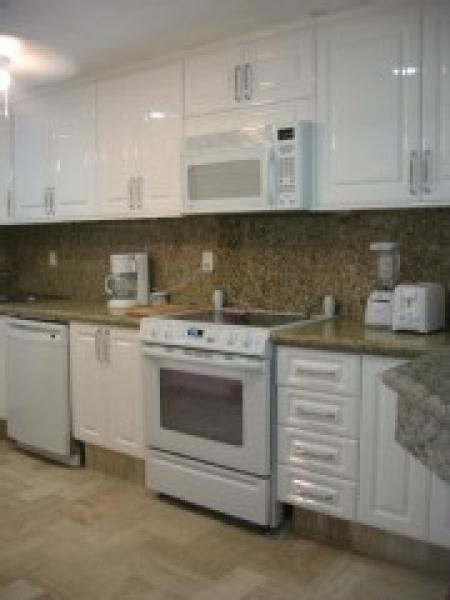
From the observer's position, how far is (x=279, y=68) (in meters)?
2.76

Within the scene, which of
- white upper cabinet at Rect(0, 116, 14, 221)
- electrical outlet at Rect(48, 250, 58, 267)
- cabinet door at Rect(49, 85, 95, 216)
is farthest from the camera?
electrical outlet at Rect(48, 250, 58, 267)

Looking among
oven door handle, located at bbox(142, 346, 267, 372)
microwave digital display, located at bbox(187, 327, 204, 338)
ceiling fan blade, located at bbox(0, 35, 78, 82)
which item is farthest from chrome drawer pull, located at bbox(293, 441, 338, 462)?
ceiling fan blade, located at bbox(0, 35, 78, 82)

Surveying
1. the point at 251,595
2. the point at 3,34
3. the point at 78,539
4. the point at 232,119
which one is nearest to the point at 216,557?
the point at 251,595

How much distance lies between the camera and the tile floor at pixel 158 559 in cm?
220

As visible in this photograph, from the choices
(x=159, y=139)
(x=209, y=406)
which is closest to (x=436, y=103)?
(x=159, y=139)

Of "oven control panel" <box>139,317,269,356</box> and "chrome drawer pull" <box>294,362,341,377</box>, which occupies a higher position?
"oven control panel" <box>139,317,269,356</box>

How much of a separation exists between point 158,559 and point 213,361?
0.86 metres

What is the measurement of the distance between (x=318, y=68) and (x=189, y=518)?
7.08ft

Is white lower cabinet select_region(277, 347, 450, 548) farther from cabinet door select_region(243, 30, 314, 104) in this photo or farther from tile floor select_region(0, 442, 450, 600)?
cabinet door select_region(243, 30, 314, 104)

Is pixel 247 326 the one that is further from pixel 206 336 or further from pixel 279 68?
pixel 279 68

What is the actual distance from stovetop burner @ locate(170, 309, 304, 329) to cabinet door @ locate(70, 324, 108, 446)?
565 mm

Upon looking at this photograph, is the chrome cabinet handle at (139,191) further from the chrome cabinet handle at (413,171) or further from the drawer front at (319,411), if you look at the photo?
the chrome cabinet handle at (413,171)

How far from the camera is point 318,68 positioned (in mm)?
2641

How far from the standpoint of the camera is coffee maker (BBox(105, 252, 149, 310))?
11.7ft
